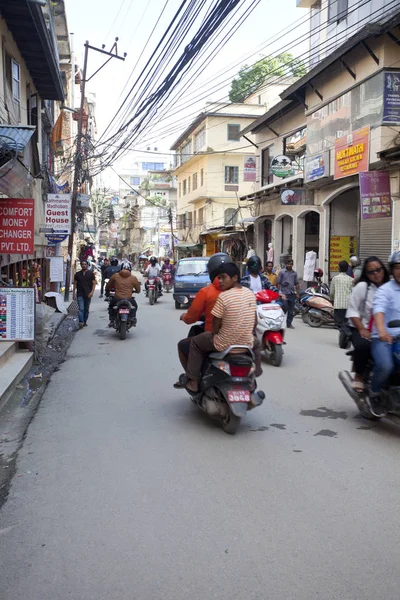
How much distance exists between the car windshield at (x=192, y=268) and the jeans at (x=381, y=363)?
15316 mm

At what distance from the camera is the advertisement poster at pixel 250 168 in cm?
2889

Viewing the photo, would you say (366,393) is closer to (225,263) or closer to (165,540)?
(225,263)

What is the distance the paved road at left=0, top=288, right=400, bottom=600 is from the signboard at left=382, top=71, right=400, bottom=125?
11316mm

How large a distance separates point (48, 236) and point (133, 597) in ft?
58.1

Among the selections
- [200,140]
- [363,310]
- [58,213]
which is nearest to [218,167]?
[200,140]

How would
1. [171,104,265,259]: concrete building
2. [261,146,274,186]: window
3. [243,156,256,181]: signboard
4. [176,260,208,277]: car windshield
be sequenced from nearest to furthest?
[176,260,208,277]: car windshield, [261,146,274,186]: window, [243,156,256,181]: signboard, [171,104,265,259]: concrete building

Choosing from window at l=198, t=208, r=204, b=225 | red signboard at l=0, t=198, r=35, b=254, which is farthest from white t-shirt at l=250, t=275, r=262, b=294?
window at l=198, t=208, r=204, b=225

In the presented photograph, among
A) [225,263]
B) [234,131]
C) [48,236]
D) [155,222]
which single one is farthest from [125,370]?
[155,222]

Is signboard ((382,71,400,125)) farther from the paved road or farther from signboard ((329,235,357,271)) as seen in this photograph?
the paved road

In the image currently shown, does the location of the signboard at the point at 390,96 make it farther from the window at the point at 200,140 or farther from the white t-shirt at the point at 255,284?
the window at the point at 200,140

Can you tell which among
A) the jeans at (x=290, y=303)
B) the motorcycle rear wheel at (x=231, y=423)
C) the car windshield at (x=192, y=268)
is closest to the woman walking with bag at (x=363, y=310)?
Answer: the motorcycle rear wheel at (x=231, y=423)

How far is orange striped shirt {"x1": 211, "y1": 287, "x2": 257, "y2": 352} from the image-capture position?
562 centimetres

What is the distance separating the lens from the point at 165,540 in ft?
11.3

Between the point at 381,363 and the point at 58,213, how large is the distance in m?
13.9
